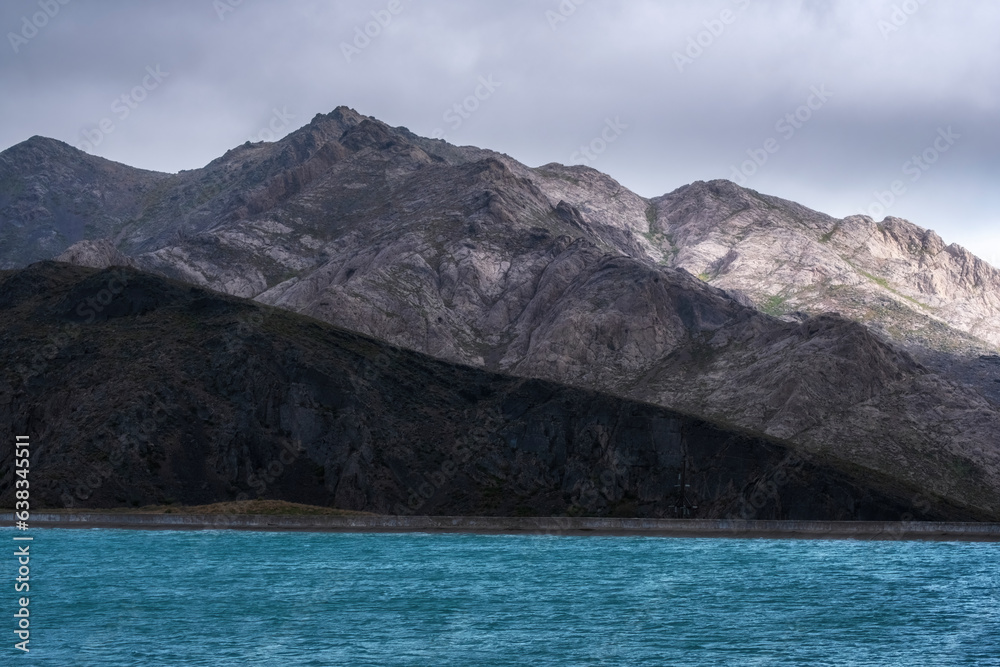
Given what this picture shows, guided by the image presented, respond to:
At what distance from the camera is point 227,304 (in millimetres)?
165250

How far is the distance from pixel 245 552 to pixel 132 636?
46.7 meters

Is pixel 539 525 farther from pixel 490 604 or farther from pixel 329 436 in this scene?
pixel 490 604

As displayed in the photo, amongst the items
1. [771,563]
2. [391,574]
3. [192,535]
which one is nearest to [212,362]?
[192,535]

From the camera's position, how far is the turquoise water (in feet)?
173

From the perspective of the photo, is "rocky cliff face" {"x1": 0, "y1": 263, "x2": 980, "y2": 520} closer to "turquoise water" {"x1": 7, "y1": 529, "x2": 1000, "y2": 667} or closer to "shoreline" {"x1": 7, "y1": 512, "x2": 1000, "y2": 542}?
"shoreline" {"x1": 7, "y1": 512, "x2": 1000, "y2": 542}

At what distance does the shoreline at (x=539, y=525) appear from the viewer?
118 meters

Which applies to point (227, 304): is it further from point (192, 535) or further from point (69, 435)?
point (192, 535)

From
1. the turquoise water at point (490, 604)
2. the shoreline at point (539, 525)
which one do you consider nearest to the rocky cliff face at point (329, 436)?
the shoreline at point (539, 525)

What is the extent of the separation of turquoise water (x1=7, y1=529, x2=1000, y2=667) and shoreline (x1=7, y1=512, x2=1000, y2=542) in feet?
8.23

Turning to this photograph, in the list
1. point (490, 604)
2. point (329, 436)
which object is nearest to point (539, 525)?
point (329, 436)

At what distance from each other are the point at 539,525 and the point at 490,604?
56.6 meters

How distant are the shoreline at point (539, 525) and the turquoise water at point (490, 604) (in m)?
2.51

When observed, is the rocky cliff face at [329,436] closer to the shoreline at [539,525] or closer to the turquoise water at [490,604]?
the shoreline at [539,525]

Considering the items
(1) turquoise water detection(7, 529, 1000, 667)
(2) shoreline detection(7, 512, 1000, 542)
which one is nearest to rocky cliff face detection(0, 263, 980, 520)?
(2) shoreline detection(7, 512, 1000, 542)
